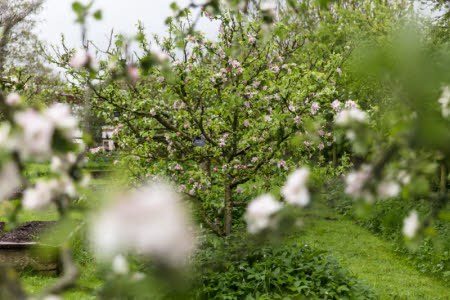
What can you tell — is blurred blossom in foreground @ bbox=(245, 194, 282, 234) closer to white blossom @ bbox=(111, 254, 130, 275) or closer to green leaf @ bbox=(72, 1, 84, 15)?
white blossom @ bbox=(111, 254, 130, 275)

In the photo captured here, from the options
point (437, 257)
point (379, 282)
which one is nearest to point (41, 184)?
point (379, 282)

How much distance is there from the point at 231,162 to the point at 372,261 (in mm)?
3282

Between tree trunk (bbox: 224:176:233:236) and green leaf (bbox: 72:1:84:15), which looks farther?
tree trunk (bbox: 224:176:233:236)

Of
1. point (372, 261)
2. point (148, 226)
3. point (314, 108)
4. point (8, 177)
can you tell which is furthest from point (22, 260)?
point (148, 226)

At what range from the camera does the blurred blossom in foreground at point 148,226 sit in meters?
0.72

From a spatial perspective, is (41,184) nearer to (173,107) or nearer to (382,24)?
(173,107)

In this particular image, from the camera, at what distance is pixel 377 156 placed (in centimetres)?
124

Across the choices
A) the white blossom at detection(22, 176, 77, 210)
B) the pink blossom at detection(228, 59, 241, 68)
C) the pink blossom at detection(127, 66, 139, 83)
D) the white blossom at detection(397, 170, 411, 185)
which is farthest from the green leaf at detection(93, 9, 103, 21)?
the pink blossom at detection(228, 59, 241, 68)

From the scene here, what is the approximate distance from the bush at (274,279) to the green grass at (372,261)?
1.53 ft

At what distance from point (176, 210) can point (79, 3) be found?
97 cm

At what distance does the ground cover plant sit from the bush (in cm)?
2

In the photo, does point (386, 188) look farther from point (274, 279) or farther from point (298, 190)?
point (274, 279)

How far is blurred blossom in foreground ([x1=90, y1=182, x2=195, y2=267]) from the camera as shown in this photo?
0.72 meters

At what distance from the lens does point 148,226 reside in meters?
0.72
